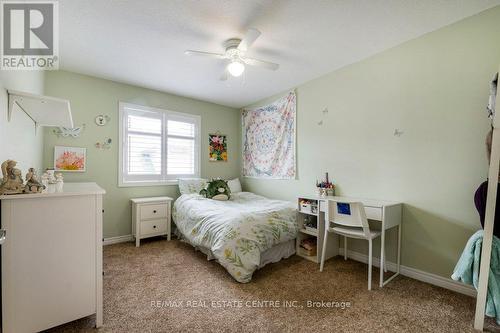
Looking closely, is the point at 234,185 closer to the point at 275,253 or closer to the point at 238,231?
the point at 275,253

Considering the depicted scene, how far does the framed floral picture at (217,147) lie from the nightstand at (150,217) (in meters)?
1.22

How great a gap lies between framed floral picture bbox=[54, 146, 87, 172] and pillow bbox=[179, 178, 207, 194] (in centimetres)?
135

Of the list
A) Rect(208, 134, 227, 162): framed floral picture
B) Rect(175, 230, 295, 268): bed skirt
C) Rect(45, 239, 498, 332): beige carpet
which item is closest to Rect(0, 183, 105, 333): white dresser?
Rect(45, 239, 498, 332): beige carpet

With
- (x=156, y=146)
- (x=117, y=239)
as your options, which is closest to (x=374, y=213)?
(x=156, y=146)

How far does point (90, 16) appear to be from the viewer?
1879 mm

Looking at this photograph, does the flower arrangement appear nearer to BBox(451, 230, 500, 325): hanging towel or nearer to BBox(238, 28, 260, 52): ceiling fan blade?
BBox(451, 230, 500, 325): hanging towel

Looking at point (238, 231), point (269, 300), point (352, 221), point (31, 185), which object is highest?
point (31, 185)

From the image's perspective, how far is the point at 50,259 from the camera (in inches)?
55.4

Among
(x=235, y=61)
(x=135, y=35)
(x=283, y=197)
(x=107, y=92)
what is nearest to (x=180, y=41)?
(x=135, y=35)

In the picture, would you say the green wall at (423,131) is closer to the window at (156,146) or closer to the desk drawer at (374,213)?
the desk drawer at (374,213)

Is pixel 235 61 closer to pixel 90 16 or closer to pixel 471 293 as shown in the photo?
pixel 90 16

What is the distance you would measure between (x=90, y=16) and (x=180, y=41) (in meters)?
0.74

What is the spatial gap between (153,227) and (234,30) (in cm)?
279

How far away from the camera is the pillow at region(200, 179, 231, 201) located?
11.3ft
